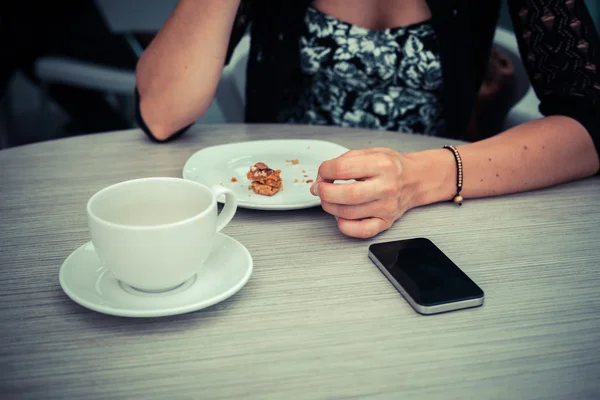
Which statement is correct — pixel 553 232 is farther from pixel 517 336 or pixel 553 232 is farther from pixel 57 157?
pixel 57 157

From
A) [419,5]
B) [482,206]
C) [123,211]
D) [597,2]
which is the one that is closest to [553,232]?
[482,206]

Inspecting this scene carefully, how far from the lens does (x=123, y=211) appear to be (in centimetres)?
59

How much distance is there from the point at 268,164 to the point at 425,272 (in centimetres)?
39

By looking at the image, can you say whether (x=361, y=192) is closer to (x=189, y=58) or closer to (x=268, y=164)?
(x=268, y=164)

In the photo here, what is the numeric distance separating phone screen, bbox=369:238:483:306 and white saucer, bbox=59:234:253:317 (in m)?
0.16

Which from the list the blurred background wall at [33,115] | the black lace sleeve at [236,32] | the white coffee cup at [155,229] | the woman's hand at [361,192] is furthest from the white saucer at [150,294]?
the blurred background wall at [33,115]

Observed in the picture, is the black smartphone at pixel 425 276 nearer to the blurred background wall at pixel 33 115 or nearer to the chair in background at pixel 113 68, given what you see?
the blurred background wall at pixel 33 115

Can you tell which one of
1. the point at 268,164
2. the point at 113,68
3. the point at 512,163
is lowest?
the point at 113,68

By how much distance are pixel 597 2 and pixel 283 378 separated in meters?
2.40

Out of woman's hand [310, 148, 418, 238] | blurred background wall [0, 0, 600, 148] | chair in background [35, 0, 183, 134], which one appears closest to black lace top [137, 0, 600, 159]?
woman's hand [310, 148, 418, 238]

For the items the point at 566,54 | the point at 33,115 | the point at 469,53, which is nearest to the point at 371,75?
the point at 469,53

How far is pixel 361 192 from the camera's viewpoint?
710 mm

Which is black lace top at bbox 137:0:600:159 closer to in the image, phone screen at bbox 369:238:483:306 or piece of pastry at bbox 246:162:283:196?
piece of pastry at bbox 246:162:283:196

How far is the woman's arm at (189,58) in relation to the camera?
107cm
